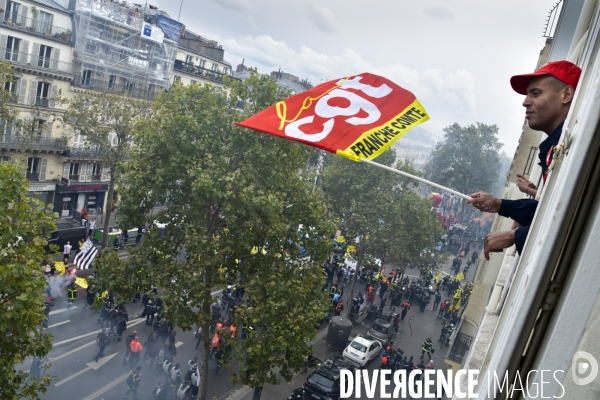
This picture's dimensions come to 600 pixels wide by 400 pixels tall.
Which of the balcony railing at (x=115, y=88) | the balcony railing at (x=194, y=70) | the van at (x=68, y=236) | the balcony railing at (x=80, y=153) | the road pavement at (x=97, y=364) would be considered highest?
the balcony railing at (x=194, y=70)

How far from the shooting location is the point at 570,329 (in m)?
1.72

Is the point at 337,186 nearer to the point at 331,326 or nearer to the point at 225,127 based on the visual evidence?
the point at 331,326

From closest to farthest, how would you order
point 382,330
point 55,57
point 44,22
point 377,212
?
point 382,330 → point 377,212 → point 44,22 → point 55,57

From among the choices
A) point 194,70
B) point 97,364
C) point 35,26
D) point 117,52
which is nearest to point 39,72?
point 35,26

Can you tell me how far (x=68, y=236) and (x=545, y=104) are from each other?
83.5 feet

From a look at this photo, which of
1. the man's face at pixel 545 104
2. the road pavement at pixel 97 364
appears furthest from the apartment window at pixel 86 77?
the man's face at pixel 545 104

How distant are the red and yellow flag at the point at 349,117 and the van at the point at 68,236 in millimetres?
20702

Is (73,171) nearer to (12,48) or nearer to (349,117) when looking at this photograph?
(12,48)

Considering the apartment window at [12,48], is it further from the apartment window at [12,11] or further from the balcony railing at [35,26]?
the apartment window at [12,11]

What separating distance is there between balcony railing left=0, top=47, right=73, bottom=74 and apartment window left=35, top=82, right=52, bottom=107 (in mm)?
1039

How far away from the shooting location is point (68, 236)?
2491 centimetres

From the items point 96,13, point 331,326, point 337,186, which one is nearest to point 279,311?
point 331,326

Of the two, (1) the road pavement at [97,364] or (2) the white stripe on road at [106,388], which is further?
(1) the road pavement at [97,364]

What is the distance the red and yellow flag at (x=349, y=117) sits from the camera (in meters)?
6.43
